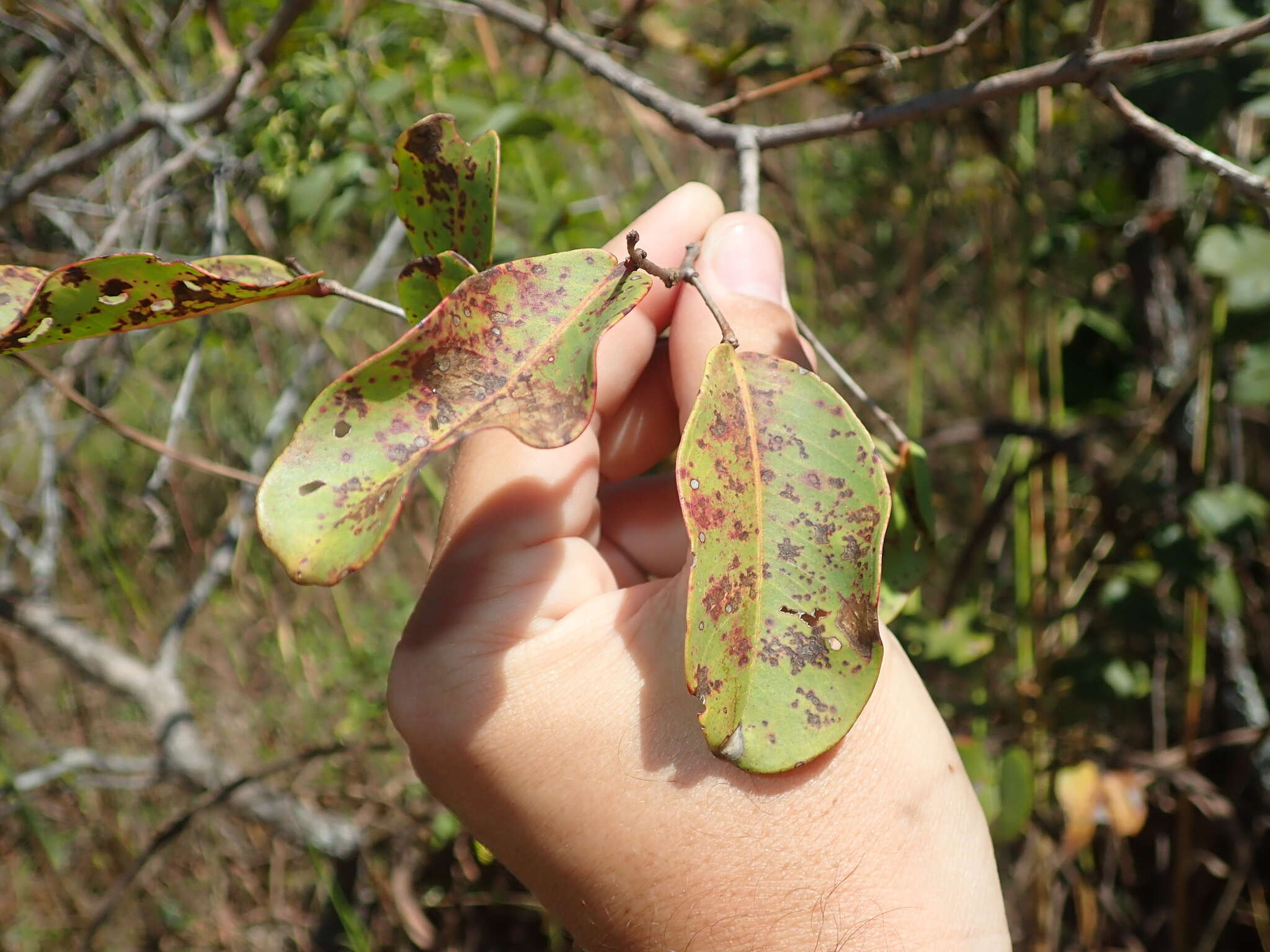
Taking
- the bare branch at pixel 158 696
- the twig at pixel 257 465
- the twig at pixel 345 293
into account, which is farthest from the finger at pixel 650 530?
the bare branch at pixel 158 696

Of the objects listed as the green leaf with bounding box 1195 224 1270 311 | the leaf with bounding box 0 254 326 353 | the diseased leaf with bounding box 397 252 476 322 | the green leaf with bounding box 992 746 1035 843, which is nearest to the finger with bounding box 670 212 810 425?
the diseased leaf with bounding box 397 252 476 322

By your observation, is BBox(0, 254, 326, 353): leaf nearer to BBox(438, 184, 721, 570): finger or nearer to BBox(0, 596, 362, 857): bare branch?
BBox(438, 184, 721, 570): finger

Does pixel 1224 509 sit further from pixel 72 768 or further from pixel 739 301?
pixel 72 768

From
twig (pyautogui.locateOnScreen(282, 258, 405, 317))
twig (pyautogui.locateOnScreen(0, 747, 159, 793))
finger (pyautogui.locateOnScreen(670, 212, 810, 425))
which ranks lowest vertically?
twig (pyautogui.locateOnScreen(0, 747, 159, 793))

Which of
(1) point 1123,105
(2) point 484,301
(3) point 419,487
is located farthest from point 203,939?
(1) point 1123,105

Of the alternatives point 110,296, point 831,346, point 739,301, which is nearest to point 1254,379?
point 739,301

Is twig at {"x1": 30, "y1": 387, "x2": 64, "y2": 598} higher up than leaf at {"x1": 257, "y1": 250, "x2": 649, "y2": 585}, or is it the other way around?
leaf at {"x1": 257, "y1": 250, "x2": 649, "y2": 585}
